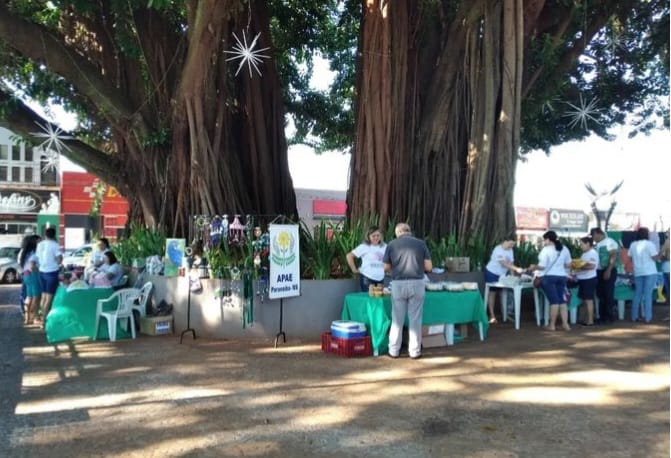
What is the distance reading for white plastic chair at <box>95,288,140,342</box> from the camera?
25.5ft

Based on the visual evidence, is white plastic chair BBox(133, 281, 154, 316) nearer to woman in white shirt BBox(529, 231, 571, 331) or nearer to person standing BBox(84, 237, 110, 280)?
person standing BBox(84, 237, 110, 280)

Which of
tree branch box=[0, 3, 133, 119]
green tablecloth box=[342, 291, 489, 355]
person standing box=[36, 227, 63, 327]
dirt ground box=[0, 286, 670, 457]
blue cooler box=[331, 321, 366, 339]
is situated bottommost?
dirt ground box=[0, 286, 670, 457]

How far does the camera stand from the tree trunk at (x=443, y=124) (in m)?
9.74

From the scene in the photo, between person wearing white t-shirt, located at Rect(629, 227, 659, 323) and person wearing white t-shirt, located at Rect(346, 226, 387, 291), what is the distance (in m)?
4.09

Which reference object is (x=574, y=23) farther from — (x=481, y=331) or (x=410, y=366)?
(x=410, y=366)

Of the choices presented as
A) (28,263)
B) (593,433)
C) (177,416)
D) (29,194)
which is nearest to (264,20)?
(28,263)

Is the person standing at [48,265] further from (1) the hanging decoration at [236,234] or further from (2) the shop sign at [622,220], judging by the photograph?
(2) the shop sign at [622,220]

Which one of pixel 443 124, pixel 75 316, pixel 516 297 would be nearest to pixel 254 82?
pixel 443 124

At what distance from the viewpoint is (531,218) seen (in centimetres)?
4156

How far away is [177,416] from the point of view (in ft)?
14.8

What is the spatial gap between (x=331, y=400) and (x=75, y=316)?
445cm

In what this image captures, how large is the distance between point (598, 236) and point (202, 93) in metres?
6.59

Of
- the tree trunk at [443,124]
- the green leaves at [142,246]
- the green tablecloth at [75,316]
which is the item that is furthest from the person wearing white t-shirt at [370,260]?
the green leaves at [142,246]

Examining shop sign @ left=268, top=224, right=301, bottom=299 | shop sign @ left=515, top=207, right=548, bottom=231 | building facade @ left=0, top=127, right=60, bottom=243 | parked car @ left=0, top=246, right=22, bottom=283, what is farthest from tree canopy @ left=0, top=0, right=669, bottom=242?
shop sign @ left=515, top=207, right=548, bottom=231
